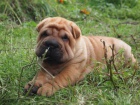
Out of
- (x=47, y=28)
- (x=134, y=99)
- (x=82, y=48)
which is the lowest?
(x=134, y=99)

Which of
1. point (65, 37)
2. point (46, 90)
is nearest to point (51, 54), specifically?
point (65, 37)

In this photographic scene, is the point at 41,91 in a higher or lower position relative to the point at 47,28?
lower

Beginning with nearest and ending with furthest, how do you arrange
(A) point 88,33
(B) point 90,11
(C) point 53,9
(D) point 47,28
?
(D) point 47,28 < (A) point 88,33 < (C) point 53,9 < (B) point 90,11

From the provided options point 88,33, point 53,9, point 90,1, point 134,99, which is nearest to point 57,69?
point 134,99

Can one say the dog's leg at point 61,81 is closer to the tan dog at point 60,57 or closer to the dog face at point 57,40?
the tan dog at point 60,57

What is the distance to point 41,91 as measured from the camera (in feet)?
13.8

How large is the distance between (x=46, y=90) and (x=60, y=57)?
0.50 metres

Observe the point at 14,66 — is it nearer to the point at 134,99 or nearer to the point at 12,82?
the point at 12,82

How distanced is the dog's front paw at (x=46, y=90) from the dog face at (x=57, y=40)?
14.9 inches

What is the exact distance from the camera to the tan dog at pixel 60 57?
173 inches

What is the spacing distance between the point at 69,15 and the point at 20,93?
5.84 m

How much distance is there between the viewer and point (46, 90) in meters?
4.21

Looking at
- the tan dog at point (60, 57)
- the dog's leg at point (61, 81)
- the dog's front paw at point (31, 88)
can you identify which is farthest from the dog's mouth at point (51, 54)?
the dog's front paw at point (31, 88)

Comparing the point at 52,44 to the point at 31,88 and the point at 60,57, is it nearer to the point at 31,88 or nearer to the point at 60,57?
the point at 60,57
